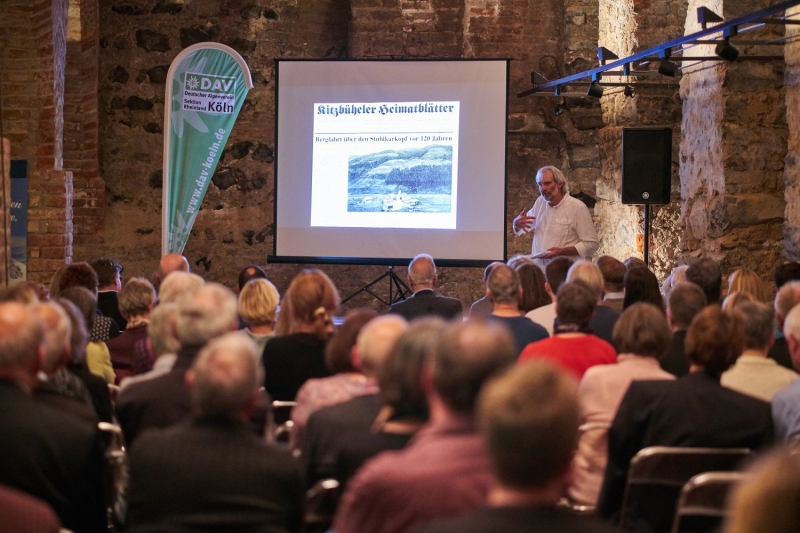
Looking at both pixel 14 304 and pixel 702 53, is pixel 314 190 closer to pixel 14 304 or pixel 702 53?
pixel 702 53

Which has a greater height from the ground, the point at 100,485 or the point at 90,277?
the point at 90,277

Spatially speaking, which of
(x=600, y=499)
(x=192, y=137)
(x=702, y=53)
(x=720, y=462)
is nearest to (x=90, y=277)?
(x=192, y=137)

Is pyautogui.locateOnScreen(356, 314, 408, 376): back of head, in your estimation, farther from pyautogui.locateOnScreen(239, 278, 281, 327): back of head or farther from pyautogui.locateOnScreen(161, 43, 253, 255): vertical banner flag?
pyautogui.locateOnScreen(161, 43, 253, 255): vertical banner flag

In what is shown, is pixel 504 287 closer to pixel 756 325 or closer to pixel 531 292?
pixel 531 292

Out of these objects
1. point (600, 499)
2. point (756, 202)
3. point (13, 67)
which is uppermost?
point (13, 67)

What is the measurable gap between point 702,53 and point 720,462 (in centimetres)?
497

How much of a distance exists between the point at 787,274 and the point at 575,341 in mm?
2248

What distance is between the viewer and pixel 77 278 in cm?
506

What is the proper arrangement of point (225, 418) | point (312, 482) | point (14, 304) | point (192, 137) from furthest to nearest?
1. point (192, 137)
2. point (312, 482)
3. point (14, 304)
4. point (225, 418)

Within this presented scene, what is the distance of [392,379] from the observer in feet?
7.39

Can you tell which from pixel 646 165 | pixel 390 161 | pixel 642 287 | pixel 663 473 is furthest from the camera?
pixel 390 161

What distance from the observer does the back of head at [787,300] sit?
411 centimetres

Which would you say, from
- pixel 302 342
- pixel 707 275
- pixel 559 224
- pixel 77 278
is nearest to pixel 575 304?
pixel 302 342

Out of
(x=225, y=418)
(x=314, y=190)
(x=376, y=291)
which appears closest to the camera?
(x=225, y=418)
